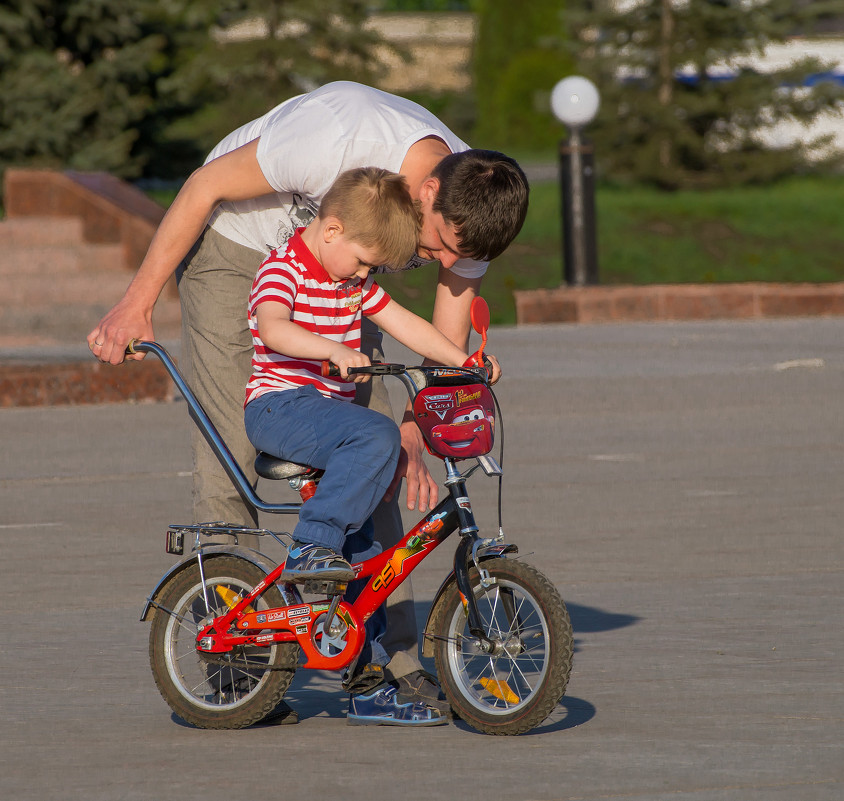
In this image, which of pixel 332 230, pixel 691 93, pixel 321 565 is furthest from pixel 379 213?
pixel 691 93

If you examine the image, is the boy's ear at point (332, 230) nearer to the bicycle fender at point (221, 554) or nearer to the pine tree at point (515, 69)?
the bicycle fender at point (221, 554)

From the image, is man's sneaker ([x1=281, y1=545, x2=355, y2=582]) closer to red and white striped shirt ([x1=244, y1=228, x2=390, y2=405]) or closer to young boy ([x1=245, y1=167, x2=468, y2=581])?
young boy ([x1=245, y1=167, x2=468, y2=581])

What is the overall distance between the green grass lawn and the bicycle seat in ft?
42.5

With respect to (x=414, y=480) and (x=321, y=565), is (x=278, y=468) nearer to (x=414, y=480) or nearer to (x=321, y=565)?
(x=321, y=565)

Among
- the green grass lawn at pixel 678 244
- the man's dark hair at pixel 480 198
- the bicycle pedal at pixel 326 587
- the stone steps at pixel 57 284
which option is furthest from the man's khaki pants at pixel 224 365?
the green grass lawn at pixel 678 244

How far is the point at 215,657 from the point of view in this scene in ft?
14.8

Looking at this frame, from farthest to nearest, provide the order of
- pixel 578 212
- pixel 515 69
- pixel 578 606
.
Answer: pixel 515 69 → pixel 578 212 → pixel 578 606

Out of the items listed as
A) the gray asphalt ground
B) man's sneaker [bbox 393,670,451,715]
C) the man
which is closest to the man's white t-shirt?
the man

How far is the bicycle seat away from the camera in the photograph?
14.1 ft

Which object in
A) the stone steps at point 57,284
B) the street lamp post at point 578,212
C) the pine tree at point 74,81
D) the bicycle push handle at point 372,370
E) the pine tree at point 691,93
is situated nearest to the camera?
the bicycle push handle at point 372,370

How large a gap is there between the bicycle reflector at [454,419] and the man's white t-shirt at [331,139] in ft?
1.69

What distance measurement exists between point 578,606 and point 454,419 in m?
1.92

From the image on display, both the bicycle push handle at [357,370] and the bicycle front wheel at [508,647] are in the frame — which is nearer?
the bicycle push handle at [357,370]

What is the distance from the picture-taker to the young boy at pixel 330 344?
4145 millimetres
